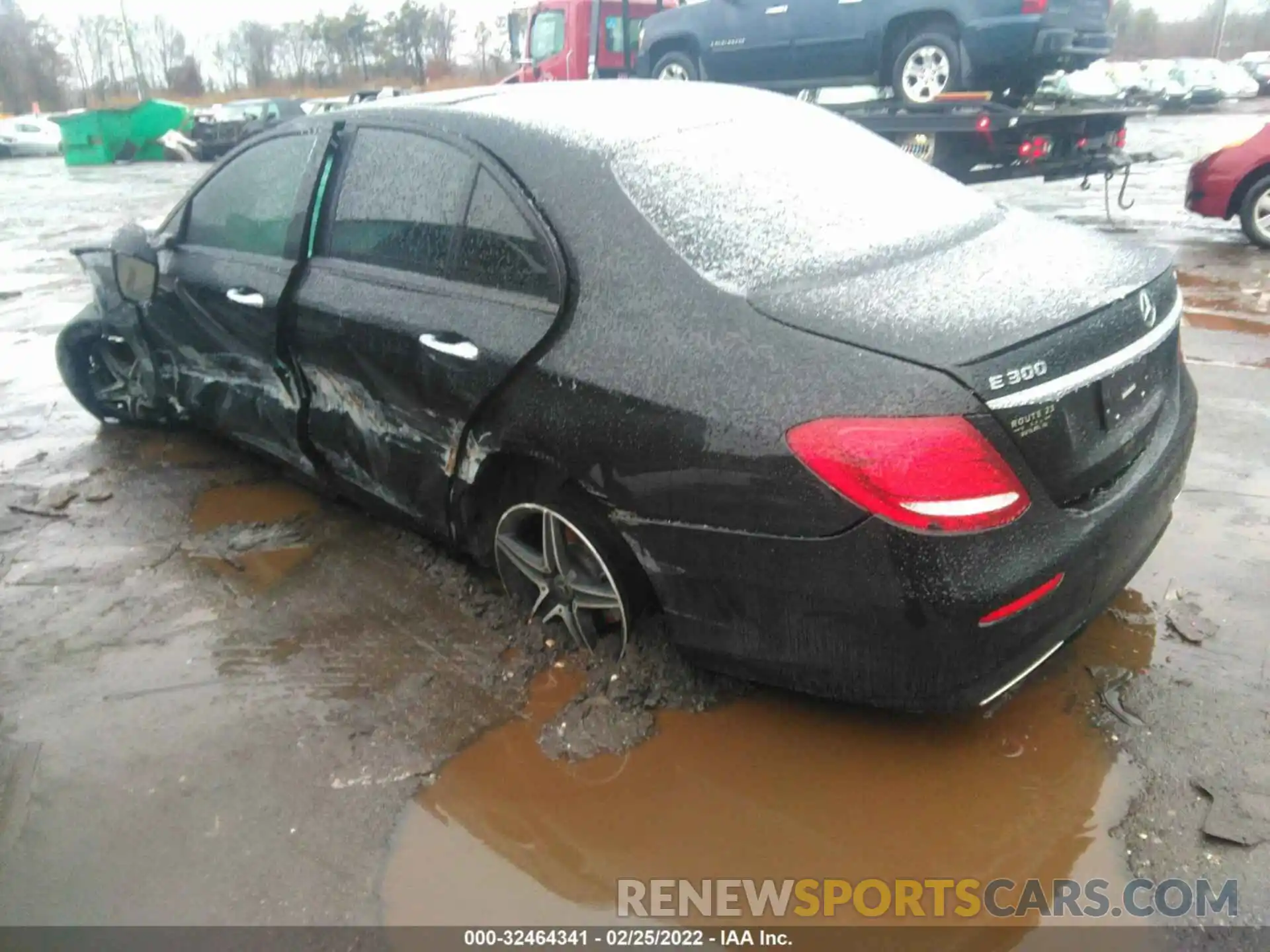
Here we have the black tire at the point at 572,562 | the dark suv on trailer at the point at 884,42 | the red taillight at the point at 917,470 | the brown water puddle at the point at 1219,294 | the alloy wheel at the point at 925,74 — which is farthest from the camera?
the alloy wheel at the point at 925,74

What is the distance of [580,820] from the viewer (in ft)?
8.00

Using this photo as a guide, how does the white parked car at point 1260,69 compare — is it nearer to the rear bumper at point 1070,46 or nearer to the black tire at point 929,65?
the rear bumper at point 1070,46

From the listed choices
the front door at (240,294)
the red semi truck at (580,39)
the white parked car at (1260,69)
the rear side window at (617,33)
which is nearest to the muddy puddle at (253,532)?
the front door at (240,294)

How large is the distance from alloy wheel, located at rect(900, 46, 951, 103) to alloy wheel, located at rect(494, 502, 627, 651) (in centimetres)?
904

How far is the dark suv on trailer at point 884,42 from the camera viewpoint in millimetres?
9570

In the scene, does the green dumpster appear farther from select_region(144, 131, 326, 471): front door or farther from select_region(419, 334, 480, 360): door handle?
select_region(419, 334, 480, 360): door handle

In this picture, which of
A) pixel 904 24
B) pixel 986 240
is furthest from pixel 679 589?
pixel 904 24

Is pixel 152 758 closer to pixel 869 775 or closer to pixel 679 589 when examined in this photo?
pixel 679 589

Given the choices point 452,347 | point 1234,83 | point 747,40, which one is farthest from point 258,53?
point 452,347

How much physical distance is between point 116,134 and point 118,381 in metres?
27.1

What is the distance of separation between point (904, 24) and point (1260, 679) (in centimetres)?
945

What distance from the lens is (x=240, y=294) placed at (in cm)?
375

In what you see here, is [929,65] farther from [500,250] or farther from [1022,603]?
[1022,603]

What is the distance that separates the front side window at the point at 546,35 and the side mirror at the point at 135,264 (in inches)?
399
